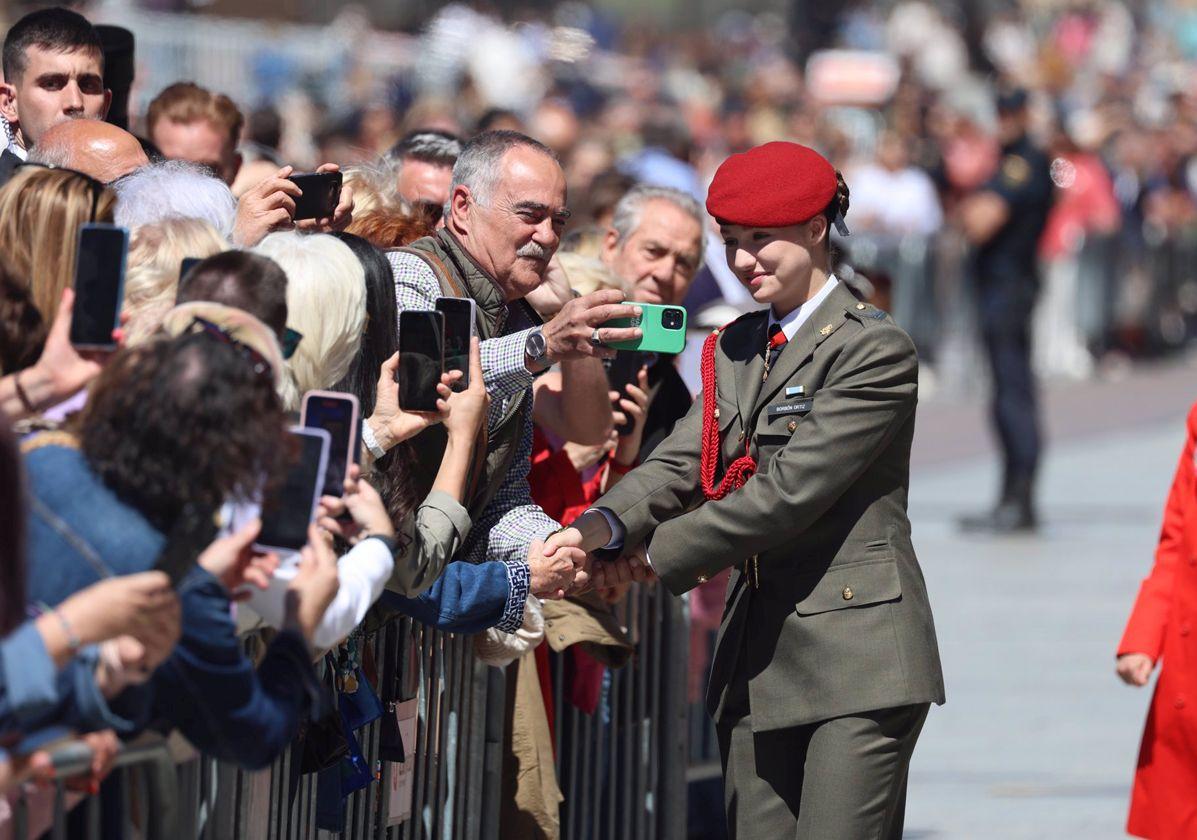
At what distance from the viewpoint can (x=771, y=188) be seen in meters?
4.51

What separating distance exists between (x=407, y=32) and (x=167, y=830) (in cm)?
2091

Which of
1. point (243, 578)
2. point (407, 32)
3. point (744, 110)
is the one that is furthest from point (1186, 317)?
point (243, 578)

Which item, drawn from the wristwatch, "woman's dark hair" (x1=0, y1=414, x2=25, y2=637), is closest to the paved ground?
the wristwatch

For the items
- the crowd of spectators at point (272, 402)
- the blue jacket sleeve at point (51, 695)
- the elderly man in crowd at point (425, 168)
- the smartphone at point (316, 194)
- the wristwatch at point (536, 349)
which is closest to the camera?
the blue jacket sleeve at point (51, 695)

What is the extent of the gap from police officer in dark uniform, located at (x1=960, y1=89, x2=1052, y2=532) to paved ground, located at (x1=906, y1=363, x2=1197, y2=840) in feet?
2.11

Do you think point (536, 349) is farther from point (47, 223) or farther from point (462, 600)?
point (47, 223)

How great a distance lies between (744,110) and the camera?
22844mm

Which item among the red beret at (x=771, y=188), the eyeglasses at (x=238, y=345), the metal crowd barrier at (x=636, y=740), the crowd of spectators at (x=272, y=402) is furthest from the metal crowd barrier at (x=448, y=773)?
the red beret at (x=771, y=188)

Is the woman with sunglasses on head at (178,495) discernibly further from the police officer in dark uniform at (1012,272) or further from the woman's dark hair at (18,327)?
the police officer in dark uniform at (1012,272)

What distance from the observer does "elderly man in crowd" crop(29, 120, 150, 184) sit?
193 inches

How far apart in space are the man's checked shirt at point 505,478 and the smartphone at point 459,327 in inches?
8.0

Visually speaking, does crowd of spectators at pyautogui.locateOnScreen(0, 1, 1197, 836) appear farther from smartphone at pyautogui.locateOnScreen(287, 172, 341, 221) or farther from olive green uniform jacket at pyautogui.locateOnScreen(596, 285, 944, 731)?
olive green uniform jacket at pyautogui.locateOnScreen(596, 285, 944, 731)

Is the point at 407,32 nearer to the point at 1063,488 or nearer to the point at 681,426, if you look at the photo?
the point at 1063,488

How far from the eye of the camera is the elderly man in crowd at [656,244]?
20.8ft
